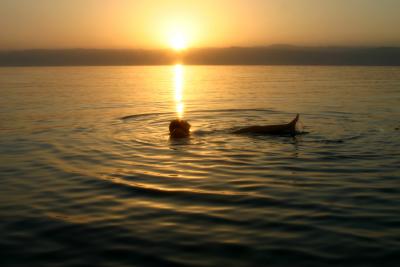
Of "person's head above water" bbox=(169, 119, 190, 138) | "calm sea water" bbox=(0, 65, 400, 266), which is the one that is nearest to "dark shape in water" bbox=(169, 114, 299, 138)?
"person's head above water" bbox=(169, 119, 190, 138)

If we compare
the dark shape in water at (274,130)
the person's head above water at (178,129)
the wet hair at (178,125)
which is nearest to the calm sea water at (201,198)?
the dark shape in water at (274,130)

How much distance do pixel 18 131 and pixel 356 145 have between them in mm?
14940

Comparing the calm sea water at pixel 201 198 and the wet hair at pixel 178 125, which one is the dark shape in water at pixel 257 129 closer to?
the wet hair at pixel 178 125

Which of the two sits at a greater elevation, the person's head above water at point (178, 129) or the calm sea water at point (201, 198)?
the person's head above water at point (178, 129)

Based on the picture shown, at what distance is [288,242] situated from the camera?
24.6 feet

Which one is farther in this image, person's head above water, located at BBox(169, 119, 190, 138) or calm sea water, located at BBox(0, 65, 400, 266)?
person's head above water, located at BBox(169, 119, 190, 138)

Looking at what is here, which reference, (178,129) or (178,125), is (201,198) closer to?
(178,129)

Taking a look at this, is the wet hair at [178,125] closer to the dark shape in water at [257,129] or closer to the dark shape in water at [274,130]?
the dark shape in water at [257,129]

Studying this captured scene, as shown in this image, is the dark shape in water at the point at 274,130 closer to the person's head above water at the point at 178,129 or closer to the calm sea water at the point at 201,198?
the calm sea water at the point at 201,198

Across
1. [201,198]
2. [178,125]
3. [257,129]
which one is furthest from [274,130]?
[201,198]

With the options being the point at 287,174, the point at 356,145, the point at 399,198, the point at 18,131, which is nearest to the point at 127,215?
the point at 287,174

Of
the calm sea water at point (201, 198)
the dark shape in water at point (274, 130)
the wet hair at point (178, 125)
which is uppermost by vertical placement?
the wet hair at point (178, 125)

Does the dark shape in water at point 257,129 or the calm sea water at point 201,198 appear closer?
the calm sea water at point 201,198

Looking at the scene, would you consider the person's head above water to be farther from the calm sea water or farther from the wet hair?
the calm sea water
